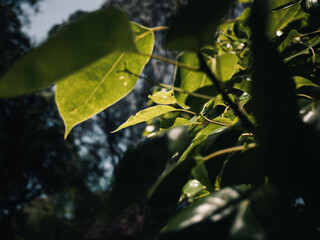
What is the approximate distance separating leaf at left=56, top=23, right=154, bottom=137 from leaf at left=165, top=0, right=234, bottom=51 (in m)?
0.12

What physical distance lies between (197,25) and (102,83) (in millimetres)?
216

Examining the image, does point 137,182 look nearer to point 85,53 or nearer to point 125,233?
point 85,53

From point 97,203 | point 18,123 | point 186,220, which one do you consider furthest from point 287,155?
point 97,203

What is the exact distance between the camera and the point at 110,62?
1.34ft

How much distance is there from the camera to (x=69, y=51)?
10.8 inches

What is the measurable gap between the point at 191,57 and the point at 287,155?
0.26 meters

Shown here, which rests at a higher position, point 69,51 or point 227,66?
point 69,51

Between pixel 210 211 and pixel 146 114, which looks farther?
pixel 146 114

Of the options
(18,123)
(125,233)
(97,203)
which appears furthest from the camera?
(97,203)

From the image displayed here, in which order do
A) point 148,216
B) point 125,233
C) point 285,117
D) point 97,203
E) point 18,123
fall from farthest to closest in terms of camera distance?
point 97,203 < point 18,123 < point 125,233 < point 148,216 < point 285,117

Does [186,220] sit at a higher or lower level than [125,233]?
higher

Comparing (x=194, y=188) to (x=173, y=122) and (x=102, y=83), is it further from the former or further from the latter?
(x=102, y=83)

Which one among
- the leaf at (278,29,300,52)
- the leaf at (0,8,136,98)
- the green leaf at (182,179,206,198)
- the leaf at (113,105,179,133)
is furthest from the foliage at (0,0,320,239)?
the green leaf at (182,179,206,198)

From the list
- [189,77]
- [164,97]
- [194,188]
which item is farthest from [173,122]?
[194,188]
